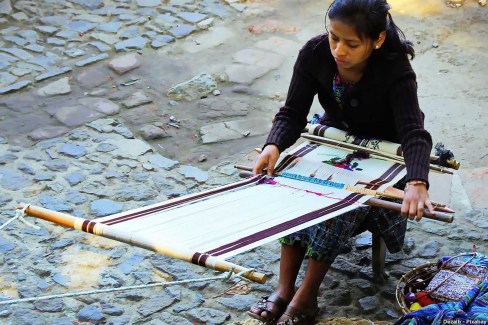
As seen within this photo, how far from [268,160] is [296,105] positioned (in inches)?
11.3

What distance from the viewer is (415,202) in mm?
2445

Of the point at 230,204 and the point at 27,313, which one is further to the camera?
the point at 27,313

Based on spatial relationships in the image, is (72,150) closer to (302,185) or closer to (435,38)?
(302,185)

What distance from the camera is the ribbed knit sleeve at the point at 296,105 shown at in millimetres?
2883

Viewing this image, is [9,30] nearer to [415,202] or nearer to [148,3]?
[148,3]

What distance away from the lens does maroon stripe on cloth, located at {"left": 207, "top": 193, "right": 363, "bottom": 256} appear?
212 centimetres

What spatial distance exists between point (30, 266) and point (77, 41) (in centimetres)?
276

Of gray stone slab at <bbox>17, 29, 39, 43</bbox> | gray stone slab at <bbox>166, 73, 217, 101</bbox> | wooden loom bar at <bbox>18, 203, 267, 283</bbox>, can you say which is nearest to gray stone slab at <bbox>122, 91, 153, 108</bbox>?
gray stone slab at <bbox>166, 73, 217, 101</bbox>

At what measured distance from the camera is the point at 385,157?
9.34ft

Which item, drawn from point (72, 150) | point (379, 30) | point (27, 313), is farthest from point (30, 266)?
point (379, 30)

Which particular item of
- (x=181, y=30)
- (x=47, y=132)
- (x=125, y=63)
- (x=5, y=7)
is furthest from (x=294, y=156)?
(x=5, y=7)

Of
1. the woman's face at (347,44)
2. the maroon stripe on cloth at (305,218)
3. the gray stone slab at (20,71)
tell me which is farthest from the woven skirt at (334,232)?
the gray stone slab at (20,71)

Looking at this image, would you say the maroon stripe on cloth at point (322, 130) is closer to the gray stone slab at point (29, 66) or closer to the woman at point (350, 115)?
the woman at point (350, 115)

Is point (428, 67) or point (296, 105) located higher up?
point (296, 105)
